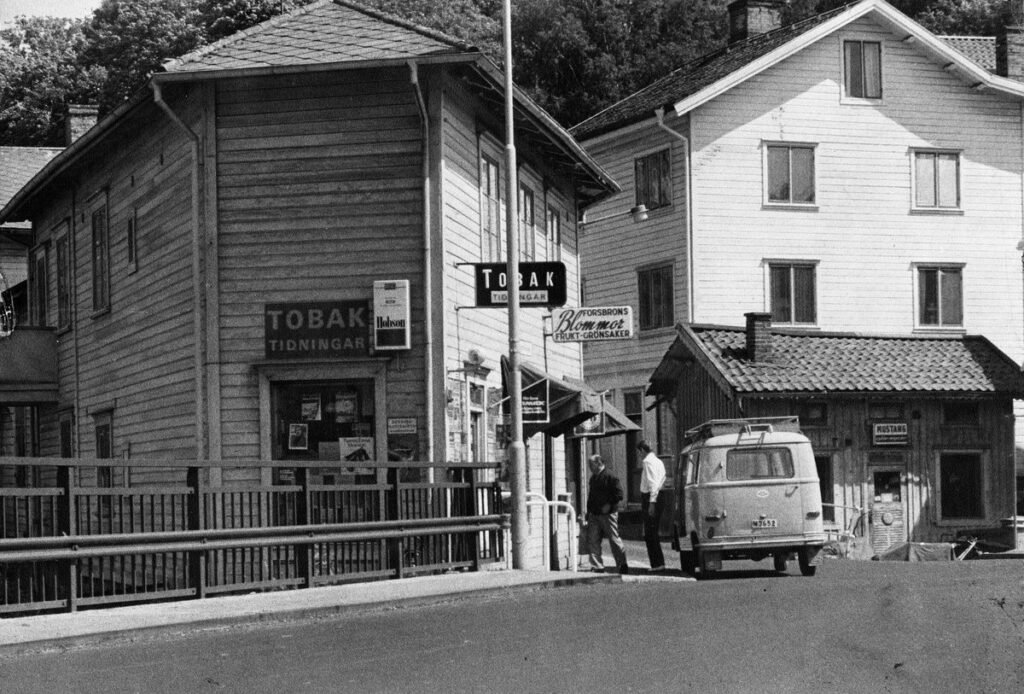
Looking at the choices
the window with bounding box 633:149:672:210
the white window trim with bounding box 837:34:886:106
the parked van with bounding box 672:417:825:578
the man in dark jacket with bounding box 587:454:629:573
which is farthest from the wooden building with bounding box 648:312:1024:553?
the parked van with bounding box 672:417:825:578

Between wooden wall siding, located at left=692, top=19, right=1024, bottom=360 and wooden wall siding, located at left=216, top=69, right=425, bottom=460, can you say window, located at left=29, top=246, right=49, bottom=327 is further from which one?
wooden wall siding, located at left=692, top=19, right=1024, bottom=360

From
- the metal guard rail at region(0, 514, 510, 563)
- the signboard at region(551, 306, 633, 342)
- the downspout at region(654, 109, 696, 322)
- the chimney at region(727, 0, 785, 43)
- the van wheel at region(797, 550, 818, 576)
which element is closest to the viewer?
the metal guard rail at region(0, 514, 510, 563)

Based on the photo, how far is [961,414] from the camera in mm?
35375

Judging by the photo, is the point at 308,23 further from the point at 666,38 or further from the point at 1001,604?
the point at 666,38

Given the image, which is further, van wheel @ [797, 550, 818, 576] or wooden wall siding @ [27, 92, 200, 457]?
wooden wall siding @ [27, 92, 200, 457]

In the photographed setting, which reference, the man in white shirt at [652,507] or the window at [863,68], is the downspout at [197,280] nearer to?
the man in white shirt at [652,507]

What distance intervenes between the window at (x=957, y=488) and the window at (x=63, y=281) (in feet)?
60.4

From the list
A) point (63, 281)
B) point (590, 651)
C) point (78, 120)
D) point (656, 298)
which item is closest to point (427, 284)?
point (590, 651)

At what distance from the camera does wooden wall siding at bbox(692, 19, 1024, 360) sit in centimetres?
3947

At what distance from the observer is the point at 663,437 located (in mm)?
39500

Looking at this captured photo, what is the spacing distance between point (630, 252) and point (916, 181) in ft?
24.3

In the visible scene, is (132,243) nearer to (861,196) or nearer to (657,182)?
(657,182)

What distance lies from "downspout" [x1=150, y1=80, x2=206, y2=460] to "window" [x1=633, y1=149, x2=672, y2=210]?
19437mm

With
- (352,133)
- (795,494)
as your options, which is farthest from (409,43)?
(795,494)
